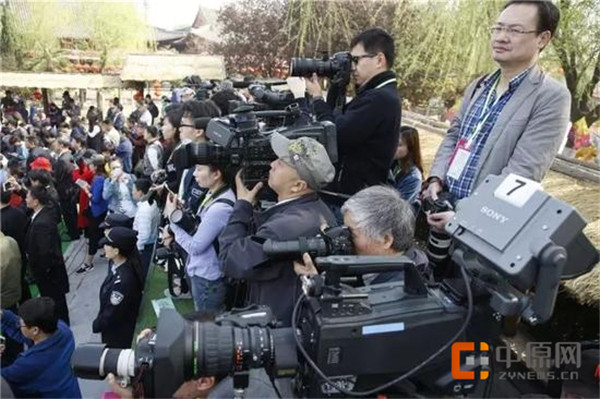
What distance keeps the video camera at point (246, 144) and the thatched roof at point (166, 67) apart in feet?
43.3

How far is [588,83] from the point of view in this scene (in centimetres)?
561

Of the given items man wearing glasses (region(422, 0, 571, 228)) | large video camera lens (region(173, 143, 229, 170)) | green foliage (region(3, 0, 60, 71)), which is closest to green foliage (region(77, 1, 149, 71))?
green foliage (region(3, 0, 60, 71))

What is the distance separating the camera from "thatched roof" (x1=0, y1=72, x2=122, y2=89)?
1520 cm

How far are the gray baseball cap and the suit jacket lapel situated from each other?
0.67 metres

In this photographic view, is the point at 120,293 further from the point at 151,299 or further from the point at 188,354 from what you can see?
the point at 188,354

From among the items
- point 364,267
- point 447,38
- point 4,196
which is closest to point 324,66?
point 364,267

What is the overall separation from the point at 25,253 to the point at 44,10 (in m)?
18.9

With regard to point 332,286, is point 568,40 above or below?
above

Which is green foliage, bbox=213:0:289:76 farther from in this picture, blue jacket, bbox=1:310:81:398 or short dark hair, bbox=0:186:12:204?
blue jacket, bbox=1:310:81:398

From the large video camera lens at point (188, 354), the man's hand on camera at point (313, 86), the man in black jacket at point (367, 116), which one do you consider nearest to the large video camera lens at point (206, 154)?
the man in black jacket at point (367, 116)

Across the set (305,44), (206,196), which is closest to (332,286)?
(206,196)

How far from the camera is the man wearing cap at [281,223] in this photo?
6.73 feet

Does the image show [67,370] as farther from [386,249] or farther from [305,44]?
[305,44]

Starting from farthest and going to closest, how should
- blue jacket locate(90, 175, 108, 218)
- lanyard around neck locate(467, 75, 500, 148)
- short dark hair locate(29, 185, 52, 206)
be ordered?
1. blue jacket locate(90, 175, 108, 218)
2. short dark hair locate(29, 185, 52, 206)
3. lanyard around neck locate(467, 75, 500, 148)
